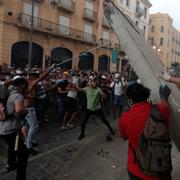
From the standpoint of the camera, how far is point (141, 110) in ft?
9.04

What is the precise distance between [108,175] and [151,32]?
5359 centimetres

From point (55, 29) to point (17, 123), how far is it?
71.1 feet

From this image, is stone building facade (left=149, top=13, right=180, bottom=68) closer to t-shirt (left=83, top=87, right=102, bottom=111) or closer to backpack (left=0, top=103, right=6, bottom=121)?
t-shirt (left=83, top=87, right=102, bottom=111)

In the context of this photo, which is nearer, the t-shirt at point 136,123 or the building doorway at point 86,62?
the t-shirt at point 136,123

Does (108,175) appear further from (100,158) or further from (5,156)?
(5,156)

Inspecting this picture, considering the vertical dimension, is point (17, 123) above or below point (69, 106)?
above

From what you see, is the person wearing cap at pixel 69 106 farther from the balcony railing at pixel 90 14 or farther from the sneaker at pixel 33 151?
the balcony railing at pixel 90 14

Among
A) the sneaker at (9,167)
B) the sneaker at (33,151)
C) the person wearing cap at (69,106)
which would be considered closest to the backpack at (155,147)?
the sneaker at (9,167)

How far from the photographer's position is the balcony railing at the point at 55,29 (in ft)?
72.4

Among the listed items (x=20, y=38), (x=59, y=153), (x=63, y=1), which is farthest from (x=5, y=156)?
(x=63, y=1)

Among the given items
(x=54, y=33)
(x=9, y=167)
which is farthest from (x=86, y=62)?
(x=9, y=167)

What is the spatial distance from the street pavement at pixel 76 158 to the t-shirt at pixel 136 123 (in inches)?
76.2

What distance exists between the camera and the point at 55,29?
24938 millimetres

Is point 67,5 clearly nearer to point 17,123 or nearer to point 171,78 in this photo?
point 17,123
